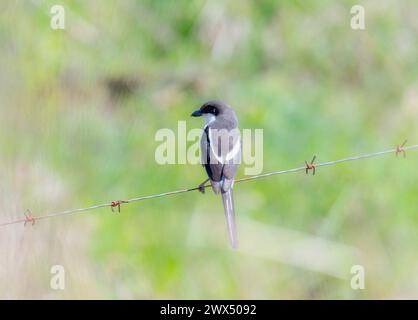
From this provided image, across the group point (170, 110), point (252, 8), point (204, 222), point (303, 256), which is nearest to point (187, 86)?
point (170, 110)

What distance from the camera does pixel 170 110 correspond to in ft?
30.3

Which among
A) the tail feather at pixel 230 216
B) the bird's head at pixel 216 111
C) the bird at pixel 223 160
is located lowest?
the tail feather at pixel 230 216

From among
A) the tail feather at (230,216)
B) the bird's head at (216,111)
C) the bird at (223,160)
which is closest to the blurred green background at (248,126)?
the bird's head at (216,111)

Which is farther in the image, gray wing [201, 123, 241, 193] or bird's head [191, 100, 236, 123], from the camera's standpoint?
bird's head [191, 100, 236, 123]

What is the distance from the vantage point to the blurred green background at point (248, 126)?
800 centimetres

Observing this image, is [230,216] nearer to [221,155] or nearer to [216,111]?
[221,155]

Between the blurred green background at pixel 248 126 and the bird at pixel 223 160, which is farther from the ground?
the blurred green background at pixel 248 126

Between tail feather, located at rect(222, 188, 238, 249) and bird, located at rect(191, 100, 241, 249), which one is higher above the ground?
bird, located at rect(191, 100, 241, 249)

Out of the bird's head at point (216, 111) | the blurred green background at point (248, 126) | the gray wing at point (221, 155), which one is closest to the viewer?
the gray wing at point (221, 155)

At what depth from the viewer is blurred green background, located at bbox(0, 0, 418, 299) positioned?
800 cm

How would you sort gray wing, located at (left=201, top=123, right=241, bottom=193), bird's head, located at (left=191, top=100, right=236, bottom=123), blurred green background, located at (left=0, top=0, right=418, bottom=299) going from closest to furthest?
gray wing, located at (left=201, top=123, right=241, bottom=193) < bird's head, located at (left=191, top=100, right=236, bottom=123) < blurred green background, located at (left=0, top=0, right=418, bottom=299)

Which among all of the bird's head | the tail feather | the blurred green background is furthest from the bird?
the blurred green background

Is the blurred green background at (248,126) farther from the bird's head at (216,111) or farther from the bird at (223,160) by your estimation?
the bird at (223,160)

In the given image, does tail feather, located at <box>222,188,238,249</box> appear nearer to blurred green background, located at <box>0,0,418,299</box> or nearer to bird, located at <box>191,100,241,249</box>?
bird, located at <box>191,100,241,249</box>
